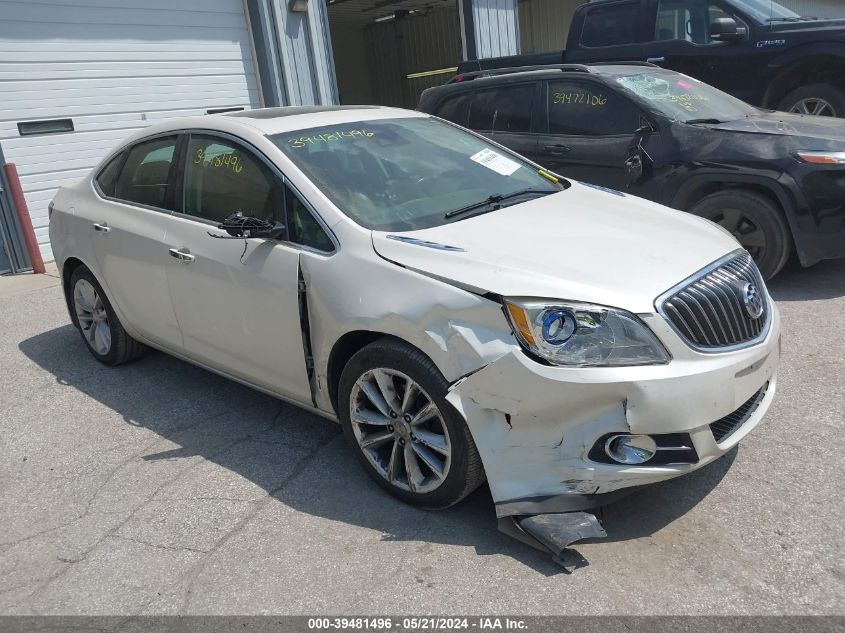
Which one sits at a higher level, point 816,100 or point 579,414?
point 816,100

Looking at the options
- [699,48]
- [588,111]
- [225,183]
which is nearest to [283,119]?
[225,183]

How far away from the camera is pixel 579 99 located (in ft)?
21.6

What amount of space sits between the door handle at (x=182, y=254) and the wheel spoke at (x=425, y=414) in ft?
5.31

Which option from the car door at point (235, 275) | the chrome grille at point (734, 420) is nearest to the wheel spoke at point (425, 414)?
the car door at point (235, 275)

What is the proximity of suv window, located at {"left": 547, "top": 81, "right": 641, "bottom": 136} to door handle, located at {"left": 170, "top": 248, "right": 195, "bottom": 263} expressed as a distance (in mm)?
3750

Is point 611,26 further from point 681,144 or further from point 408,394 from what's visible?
point 408,394

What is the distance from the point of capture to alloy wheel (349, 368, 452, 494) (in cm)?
313

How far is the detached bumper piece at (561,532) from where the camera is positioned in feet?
9.20

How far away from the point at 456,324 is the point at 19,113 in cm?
772

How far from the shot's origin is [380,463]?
3.41m

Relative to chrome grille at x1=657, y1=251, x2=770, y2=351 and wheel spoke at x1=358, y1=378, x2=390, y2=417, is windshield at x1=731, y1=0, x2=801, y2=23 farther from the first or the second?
wheel spoke at x1=358, y1=378, x2=390, y2=417

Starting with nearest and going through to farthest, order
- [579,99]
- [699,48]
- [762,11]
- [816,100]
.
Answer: [579,99]
[816,100]
[762,11]
[699,48]

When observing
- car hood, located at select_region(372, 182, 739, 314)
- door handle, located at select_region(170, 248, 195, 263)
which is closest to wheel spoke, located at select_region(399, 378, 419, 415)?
car hood, located at select_region(372, 182, 739, 314)

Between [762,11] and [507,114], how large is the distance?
4.05m
